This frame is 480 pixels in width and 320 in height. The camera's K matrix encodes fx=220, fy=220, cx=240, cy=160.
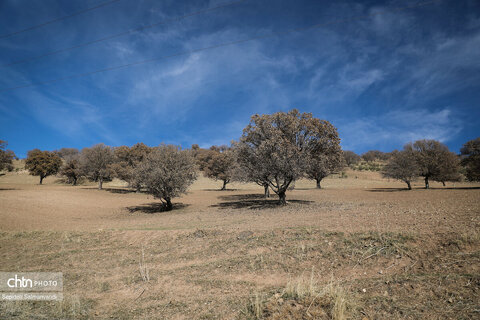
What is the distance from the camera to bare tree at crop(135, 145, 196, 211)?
25.3 m

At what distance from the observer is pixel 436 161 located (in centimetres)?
3962

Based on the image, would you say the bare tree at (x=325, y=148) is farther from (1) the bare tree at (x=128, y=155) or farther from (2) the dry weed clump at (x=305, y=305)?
(1) the bare tree at (x=128, y=155)

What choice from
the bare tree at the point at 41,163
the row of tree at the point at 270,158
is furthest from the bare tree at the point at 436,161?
the bare tree at the point at 41,163

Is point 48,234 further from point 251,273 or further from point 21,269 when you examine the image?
point 251,273

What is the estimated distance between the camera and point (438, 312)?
4.14 meters

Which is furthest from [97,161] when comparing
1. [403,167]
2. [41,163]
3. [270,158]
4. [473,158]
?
[473,158]

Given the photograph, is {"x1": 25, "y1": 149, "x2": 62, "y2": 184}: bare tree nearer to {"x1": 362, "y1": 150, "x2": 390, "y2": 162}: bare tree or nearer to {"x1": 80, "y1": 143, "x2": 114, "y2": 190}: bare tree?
{"x1": 80, "y1": 143, "x2": 114, "y2": 190}: bare tree

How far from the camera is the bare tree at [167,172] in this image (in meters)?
25.3

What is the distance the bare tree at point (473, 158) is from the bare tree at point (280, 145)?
3121 centimetres

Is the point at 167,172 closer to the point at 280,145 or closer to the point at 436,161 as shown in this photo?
the point at 280,145

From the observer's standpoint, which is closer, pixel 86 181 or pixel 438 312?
pixel 438 312

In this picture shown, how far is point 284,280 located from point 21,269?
10.9 metres

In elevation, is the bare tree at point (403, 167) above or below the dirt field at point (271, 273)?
above

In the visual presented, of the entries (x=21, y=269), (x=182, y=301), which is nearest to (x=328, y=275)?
(x=182, y=301)
